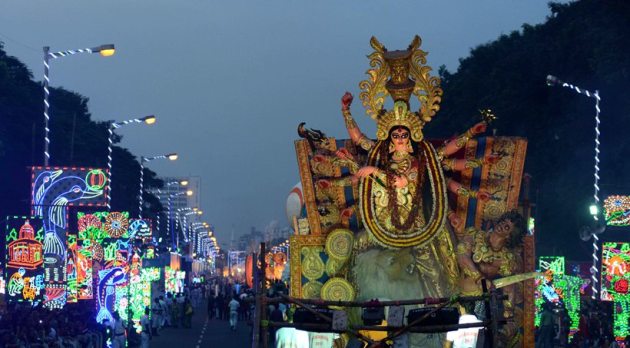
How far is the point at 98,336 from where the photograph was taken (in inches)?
1337

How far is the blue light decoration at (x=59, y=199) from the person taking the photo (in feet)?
129

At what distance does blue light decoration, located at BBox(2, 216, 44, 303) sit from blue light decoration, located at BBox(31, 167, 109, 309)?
2.74 meters

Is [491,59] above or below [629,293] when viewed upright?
above

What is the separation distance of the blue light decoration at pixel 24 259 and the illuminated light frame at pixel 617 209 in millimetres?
16339

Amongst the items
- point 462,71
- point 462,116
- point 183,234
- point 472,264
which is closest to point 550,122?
point 462,116

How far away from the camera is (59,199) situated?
A: 42.3 meters

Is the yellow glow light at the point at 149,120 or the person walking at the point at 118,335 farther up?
the yellow glow light at the point at 149,120

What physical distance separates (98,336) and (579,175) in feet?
95.4

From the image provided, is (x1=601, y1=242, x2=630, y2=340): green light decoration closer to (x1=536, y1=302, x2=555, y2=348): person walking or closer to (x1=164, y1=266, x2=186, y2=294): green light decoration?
(x1=536, y1=302, x2=555, y2=348): person walking

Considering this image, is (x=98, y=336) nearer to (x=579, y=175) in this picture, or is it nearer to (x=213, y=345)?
(x=213, y=345)

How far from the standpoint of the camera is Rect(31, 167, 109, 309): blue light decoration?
1547 inches

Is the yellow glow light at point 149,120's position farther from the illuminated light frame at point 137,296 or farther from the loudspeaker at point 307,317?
the loudspeaker at point 307,317

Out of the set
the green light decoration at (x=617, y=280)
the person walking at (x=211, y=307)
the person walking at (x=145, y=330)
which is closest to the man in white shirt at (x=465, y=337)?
the green light decoration at (x=617, y=280)

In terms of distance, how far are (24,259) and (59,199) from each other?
732cm
